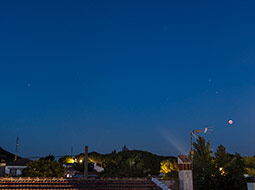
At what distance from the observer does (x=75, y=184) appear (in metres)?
13.5

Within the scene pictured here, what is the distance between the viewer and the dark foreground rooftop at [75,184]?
12914mm

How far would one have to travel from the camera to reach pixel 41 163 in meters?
29.7

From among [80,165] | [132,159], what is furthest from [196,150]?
[80,165]

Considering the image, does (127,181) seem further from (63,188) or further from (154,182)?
(63,188)

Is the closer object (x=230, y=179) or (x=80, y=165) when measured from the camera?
(x=230, y=179)

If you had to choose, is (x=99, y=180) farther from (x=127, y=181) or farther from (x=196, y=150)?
(x=196, y=150)

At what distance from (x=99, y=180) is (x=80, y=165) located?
5219 cm

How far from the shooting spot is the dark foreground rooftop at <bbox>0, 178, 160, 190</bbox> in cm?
1291

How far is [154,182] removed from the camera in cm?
1458

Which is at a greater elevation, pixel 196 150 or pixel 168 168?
pixel 196 150

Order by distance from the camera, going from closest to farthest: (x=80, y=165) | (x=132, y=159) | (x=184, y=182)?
(x=184, y=182) → (x=132, y=159) → (x=80, y=165)

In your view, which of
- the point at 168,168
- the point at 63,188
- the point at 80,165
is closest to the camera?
the point at 63,188

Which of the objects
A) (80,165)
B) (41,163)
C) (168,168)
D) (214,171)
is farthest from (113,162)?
(214,171)

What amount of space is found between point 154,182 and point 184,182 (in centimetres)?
168
